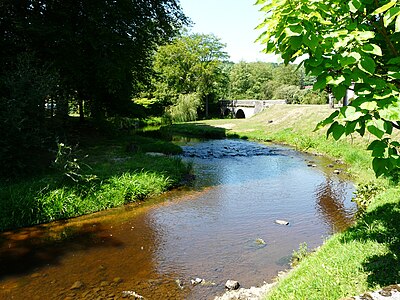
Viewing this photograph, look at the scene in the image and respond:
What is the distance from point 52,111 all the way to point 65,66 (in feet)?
10.6

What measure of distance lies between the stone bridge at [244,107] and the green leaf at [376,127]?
42113mm

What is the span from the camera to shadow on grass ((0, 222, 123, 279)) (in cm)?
752

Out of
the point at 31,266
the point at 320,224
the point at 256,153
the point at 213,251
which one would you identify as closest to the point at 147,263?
the point at 213,251

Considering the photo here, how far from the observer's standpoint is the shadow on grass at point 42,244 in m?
7.52

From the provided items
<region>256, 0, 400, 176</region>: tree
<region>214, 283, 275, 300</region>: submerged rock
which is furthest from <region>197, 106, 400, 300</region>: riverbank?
<region>256, 0, 400, 176</region>: tree

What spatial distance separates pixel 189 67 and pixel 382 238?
4991 cm

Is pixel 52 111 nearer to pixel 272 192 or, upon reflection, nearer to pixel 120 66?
pixel 120 66

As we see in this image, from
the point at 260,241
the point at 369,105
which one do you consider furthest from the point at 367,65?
the point at 260,241

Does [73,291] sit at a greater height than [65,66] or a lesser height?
lesser

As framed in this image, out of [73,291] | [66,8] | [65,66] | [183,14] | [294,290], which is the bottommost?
[73,291]

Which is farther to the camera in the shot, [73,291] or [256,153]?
[256,153]

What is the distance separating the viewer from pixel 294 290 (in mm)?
5277

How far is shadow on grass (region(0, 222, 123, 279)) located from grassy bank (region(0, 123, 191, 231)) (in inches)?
21.5

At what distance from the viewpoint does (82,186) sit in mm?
11195
